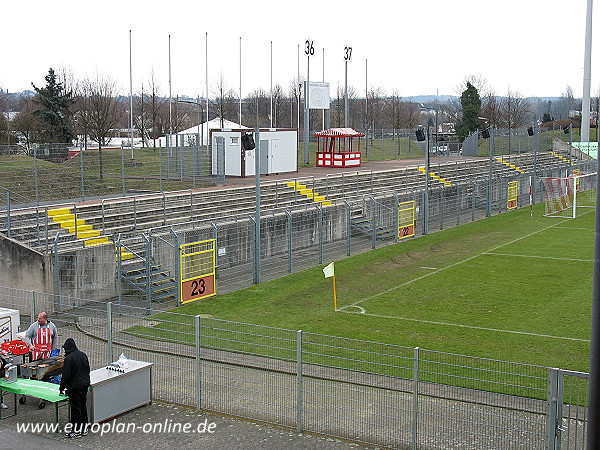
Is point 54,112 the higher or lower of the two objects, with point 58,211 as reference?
higher

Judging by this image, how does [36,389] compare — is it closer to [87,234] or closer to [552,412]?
[552,412]

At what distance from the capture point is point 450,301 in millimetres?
21422

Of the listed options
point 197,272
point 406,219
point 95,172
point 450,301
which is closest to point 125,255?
point 197,272

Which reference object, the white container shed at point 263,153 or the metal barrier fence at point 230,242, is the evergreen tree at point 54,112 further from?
the metal barrier fence at point 230,242

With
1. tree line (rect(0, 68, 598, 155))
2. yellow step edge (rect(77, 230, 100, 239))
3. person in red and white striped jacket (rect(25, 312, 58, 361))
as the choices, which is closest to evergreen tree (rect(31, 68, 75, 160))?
tree line (rect(0, 68, 598, 155))

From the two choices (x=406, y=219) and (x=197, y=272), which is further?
(x=406, y=219)

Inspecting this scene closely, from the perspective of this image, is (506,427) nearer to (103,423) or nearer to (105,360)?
(103,423)

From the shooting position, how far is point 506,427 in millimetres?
10844

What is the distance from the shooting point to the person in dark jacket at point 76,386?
11844mm

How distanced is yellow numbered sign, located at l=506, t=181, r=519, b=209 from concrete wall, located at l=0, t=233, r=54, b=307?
30.1m

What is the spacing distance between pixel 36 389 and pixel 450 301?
1219 cm

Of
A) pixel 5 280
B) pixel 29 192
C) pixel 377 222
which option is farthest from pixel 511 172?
pixel 5 280

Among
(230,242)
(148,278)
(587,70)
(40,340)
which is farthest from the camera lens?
(587,70)

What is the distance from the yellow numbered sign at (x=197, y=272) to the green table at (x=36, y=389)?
8.11 m
